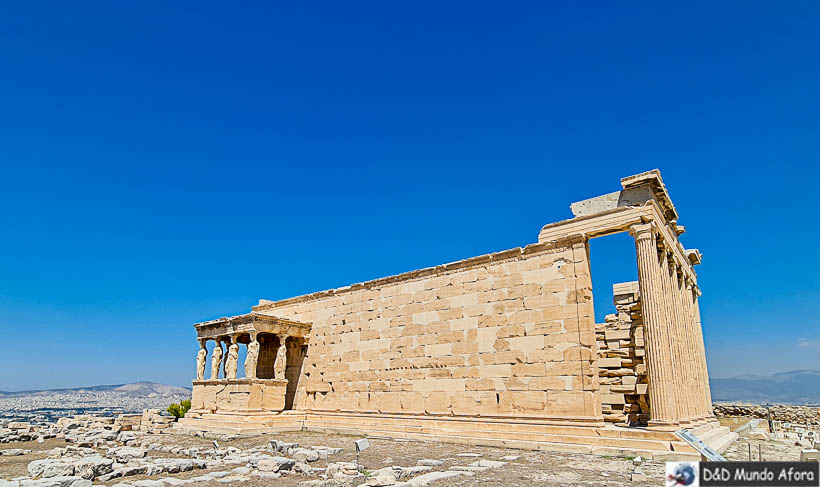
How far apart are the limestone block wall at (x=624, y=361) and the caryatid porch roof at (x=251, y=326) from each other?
1117 cm

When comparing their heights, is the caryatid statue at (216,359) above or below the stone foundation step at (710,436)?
above

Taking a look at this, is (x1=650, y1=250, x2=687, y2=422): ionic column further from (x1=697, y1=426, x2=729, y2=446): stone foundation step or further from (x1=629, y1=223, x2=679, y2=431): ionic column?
(x1=697, y1=426, x2=729, y2=446): stone foundation step

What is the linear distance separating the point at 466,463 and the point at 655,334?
Answer: 5.41 meters

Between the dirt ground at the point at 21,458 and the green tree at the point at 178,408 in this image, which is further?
the green tree at the point at 178,408

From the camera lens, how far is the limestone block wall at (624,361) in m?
13.6

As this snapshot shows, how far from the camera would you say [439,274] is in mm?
16438

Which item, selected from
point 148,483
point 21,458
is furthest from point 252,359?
point 148,483

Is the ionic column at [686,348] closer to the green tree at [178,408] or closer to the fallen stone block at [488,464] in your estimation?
the fallen stone block at [488,464]

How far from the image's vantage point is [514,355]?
45.7 ft

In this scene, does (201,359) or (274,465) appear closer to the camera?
(274,465)

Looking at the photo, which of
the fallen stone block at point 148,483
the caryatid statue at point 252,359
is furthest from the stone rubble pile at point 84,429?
the fallen stone block at point 148,483

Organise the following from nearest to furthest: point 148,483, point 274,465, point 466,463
Answer: point 148,483, point 274,465, point 466,463

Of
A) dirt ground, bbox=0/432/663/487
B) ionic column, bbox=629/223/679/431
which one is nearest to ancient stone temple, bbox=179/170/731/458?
ionic column, bbox=629/223/679/431

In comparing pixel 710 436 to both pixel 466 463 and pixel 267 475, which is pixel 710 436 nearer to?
pixel 466 463
